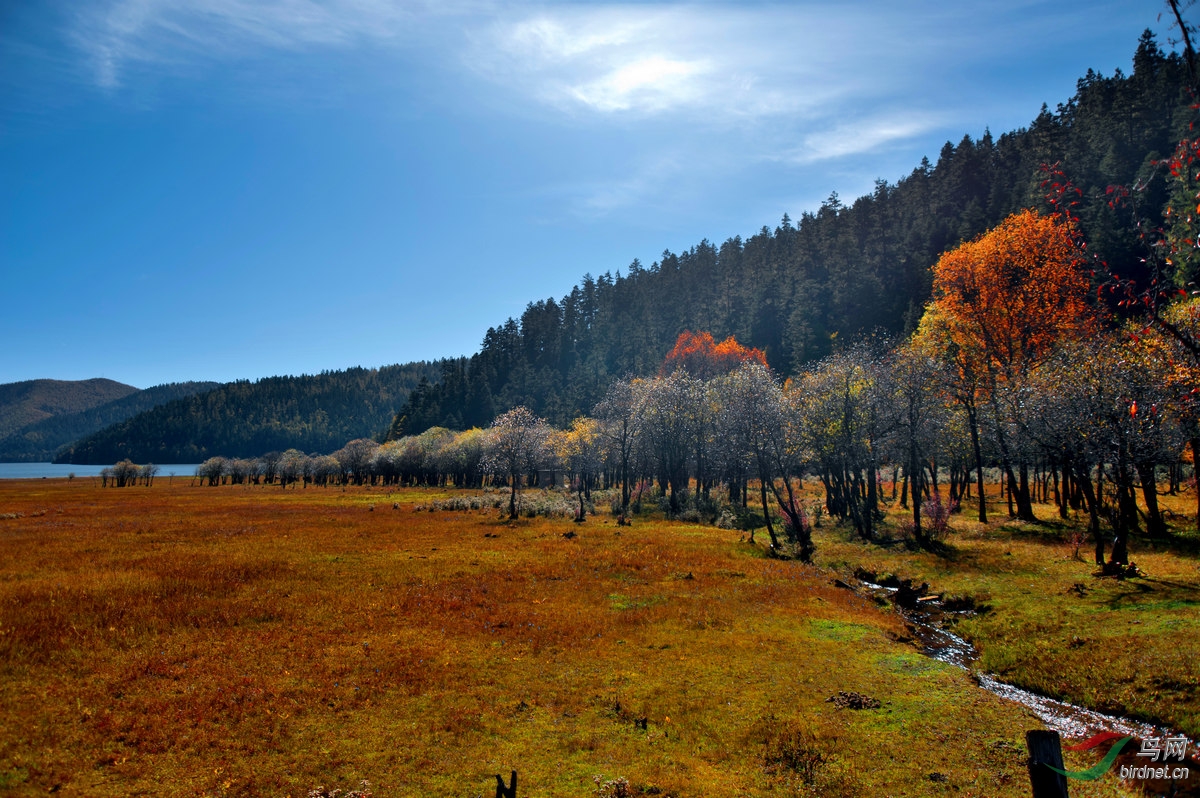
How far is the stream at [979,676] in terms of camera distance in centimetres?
1556

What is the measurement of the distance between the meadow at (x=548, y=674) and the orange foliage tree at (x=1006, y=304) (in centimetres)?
1955

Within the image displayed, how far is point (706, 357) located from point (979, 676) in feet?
354

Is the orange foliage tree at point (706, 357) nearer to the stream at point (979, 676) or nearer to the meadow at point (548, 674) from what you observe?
the stream at point (979, 676)

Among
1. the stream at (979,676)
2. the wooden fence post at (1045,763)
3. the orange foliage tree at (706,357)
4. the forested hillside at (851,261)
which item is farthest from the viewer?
the orange foliage tree at (706,357)

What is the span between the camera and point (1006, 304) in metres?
51.2

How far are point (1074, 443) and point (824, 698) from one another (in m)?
22.5

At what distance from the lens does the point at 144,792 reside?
12.0m

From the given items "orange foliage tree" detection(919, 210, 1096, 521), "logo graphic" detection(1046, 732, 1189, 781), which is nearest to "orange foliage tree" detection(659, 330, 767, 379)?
"orange foliage tree" detection(919, 210, 1096, 521)

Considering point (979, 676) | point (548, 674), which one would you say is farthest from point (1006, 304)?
point (548, 674)

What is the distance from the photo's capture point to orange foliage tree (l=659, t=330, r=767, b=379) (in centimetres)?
12050

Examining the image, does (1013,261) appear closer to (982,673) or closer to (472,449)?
(982,673)

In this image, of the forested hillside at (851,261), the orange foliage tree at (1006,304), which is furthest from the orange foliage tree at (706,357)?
the orange foliage tree at (1006,304)

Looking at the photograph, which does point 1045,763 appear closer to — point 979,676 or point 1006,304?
point 979,676

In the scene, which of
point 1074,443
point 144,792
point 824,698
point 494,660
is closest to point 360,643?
point 494,660
